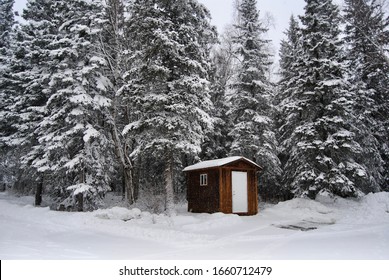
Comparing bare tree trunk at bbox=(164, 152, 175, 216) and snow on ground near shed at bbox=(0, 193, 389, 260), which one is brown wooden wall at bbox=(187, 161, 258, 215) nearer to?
snow on ground near shed at bbox=(0, 193, 389, 260)

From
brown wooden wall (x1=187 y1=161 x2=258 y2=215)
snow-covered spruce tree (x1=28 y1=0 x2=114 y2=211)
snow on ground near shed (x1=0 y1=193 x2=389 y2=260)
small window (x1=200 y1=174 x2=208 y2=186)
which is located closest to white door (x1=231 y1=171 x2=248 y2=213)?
brown wooden wall (x1=187 y1=161 x2=258 y2=215)

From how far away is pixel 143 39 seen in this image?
561 inches

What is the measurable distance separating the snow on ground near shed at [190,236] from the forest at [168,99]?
232 centimetres

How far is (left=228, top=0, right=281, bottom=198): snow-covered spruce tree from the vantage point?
770 inches

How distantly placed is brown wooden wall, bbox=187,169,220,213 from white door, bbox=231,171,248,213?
36.2 inches

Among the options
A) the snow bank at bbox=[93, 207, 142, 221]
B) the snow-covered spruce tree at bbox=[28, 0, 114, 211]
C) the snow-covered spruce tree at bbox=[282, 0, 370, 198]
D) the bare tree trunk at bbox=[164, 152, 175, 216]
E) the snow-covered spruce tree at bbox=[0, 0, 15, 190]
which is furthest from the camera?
the snow-covered spruce tree at bbox=[0, 0, 15, 190]

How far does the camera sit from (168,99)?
13.8 metres

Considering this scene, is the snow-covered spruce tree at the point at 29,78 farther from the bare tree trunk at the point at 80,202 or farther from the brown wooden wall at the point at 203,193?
the brown wooden wall at the point at 203,193

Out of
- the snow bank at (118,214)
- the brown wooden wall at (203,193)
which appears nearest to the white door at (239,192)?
the brown wooden wall at (203,193)

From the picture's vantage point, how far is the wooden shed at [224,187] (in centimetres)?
1460

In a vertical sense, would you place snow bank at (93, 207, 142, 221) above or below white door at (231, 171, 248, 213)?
below

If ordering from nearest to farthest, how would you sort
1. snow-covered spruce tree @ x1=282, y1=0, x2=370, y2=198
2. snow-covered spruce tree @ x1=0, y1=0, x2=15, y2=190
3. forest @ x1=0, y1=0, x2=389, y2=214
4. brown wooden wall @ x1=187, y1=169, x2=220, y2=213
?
forest @ x1=0, y1=0, x2=389, y2=214 → brown wooden wall @ x1=187, y1=169, x2=220, y2=213 → snow-covered spruce tree @ x1=282, y1=0, x2=370, y2=198 → snow-covered spruce tree @ x1=0, y1=0, x2=15, y2=190

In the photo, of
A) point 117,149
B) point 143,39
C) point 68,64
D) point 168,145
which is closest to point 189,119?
point 168,145
